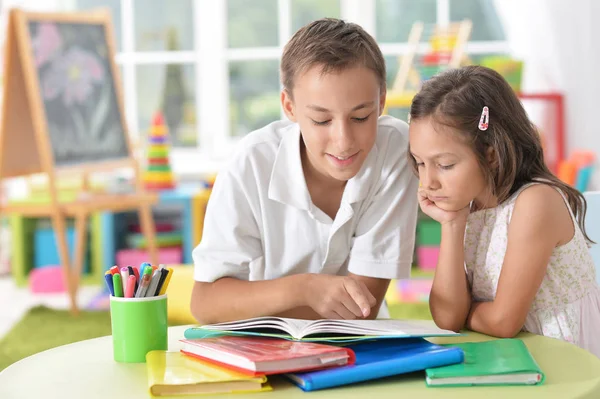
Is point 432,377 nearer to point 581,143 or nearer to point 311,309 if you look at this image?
point 311,309

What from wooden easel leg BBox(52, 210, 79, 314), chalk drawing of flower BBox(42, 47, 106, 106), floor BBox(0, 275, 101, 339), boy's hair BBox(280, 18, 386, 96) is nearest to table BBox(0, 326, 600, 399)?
boy's hair BBox(280, 18, 386, 96)

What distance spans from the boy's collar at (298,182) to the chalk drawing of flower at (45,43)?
252 centimetres

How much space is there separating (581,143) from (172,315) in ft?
6.94

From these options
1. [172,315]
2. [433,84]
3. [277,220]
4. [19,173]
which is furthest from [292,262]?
[19,173]

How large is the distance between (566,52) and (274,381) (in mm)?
3701

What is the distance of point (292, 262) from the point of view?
164cm

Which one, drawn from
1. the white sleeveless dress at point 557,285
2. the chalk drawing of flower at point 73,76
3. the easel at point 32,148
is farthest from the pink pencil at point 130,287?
the chalk drawing of flower at point 73,76

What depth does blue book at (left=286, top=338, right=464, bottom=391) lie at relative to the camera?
104 centimetres

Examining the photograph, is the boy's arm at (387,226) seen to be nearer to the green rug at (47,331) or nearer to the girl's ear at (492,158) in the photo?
the girl's ear at (492,158)

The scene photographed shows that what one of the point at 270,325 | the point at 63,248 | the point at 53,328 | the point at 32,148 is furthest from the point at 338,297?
the point at 32,148

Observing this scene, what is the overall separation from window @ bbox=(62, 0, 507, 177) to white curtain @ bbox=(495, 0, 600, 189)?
57 centimetres

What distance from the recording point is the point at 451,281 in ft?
4.68

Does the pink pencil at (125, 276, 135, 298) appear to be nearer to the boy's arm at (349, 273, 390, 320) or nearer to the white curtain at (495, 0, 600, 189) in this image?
the boy's arm at (349, 273, 390, 320)

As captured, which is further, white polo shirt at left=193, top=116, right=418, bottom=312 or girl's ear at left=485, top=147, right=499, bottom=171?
white polo shirt at left=193, top=116, right=418, bottom=312
